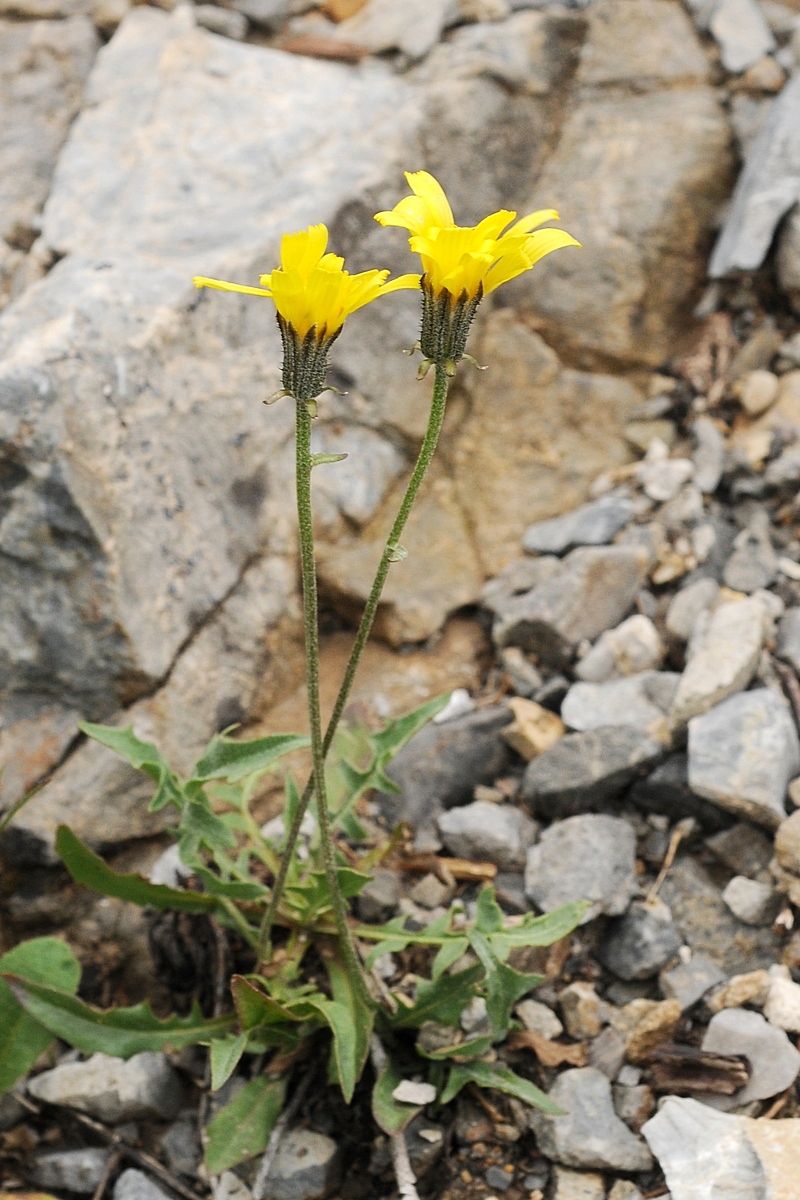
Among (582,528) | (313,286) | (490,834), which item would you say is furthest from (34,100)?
(490,834)

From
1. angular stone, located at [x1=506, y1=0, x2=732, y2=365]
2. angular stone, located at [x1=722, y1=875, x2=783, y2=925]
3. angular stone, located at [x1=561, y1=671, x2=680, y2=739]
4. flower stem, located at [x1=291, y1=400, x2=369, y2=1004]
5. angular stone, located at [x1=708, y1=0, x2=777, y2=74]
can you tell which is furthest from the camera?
angular stone, located at [x1=708, y1=0, x2=777, y2=74]

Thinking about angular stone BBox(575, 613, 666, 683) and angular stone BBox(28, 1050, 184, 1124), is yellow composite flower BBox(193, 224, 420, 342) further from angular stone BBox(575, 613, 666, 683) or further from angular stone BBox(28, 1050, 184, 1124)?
angular stone BBox(28, 1050, 184, 1124)

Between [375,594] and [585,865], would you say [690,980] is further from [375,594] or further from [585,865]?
[375,594]

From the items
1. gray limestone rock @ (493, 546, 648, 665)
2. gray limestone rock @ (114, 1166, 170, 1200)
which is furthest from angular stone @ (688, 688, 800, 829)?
gray limestone rock @ (114, 1166, 170, 1200)

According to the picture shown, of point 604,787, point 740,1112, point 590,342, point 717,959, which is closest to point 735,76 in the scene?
point 590,342

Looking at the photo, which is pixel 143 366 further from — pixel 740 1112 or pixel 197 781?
pixel 740 1112

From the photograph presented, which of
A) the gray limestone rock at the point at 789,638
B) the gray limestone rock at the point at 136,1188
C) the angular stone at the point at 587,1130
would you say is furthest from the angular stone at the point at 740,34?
the gray limestone rock at the point at 136,1188
